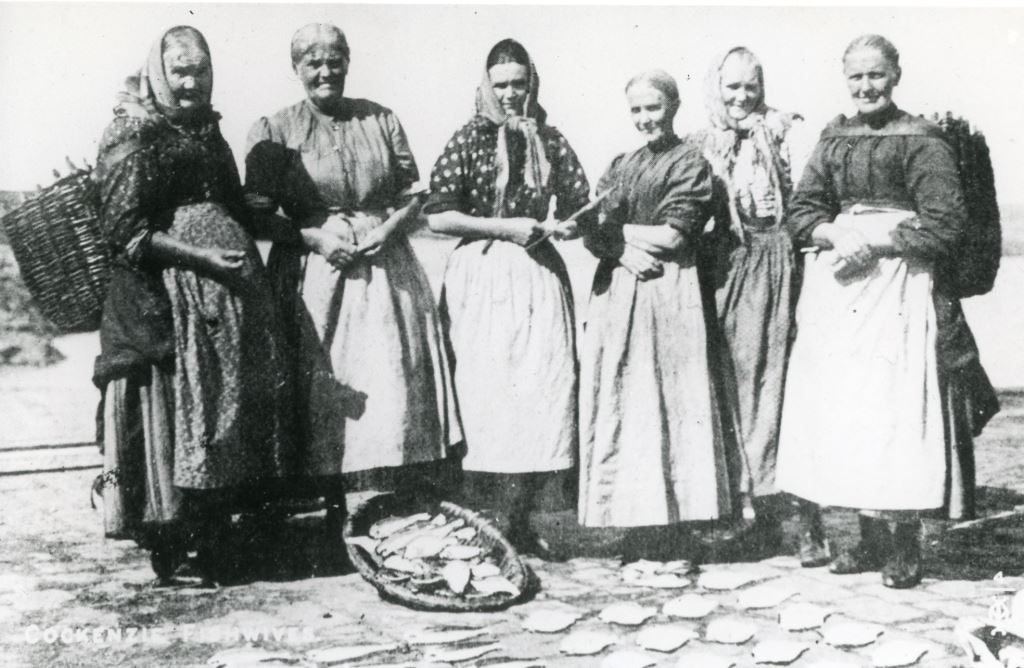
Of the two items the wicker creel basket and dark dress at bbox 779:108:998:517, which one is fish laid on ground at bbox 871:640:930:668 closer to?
dark dress at bbox 779:108:998:517

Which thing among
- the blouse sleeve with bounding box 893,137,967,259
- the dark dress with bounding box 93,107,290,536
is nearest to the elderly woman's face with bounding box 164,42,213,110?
the dark dress with bounding box 93,107,290,536

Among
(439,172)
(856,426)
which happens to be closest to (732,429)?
(856,426)

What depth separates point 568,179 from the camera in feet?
13.4

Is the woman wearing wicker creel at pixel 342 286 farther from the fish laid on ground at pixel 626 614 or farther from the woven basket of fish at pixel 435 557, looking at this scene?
the fish laid on ground at pixel 626 614

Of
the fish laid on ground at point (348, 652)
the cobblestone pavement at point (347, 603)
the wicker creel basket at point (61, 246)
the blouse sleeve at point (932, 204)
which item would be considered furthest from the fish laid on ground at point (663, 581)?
the wicker creel basket at point (61, 246)

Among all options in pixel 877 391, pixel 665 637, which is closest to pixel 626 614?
pixel 665 637

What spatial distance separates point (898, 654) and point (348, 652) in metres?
1.60

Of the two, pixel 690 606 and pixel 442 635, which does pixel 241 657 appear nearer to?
pixel 442 635

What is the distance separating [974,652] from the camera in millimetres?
3057

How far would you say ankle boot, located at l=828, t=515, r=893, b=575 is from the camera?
378 centimetres

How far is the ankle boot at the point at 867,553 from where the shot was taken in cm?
378

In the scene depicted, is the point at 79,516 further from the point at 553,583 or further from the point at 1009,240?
the point at 1009,240

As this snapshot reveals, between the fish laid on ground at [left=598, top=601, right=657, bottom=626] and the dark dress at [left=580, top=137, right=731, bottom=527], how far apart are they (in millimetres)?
450

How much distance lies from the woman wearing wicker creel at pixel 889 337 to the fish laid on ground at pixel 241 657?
191 centimetres
